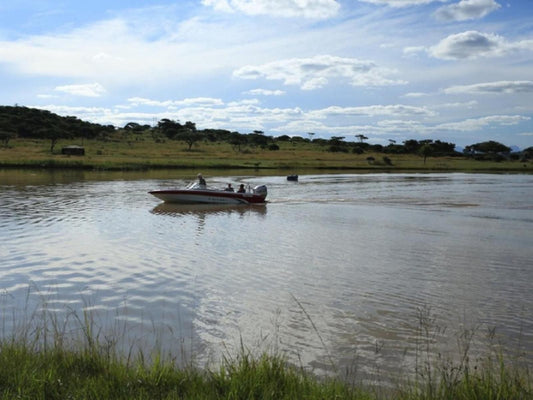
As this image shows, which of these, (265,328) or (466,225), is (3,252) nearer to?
(265,328)

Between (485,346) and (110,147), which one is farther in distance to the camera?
(110,147)

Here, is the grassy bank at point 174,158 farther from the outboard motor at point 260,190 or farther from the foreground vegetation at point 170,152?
the outboard motor at point 260,190

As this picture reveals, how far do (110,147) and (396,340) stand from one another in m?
92.0

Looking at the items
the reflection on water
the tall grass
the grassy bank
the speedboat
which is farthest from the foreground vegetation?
the tall grass

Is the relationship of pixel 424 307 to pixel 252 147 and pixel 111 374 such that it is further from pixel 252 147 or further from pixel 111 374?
pixel 252 147

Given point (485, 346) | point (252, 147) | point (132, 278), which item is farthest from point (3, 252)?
point (252, 147)

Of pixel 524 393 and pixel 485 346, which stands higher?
pixel 524 393

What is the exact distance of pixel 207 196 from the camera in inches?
1271

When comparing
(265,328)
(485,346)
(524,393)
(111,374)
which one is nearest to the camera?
(524,393)

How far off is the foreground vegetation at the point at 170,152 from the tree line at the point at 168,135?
0.67 feet

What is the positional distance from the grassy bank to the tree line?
2.28 m

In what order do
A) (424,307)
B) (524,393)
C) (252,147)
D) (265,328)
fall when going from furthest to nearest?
(252,147) → (424,307) → (265,328) → (524,393)

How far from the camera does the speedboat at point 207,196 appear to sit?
104 feet

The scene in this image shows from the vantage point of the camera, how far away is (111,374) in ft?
18.9
